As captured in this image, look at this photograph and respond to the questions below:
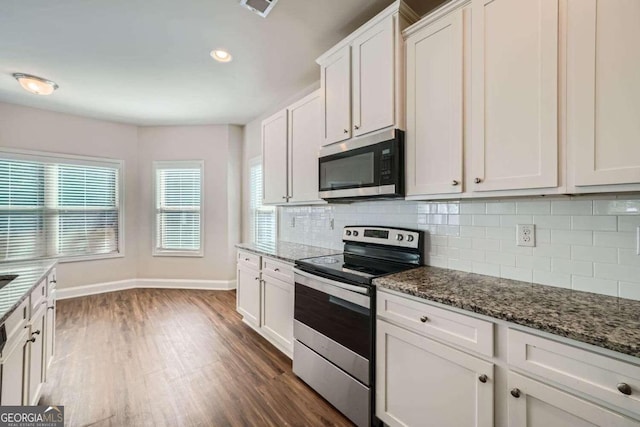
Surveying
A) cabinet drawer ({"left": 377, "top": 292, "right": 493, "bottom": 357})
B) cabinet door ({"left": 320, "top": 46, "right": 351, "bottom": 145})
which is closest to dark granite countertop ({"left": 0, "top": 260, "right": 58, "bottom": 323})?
cabinet drawer ({"left": 377, "top": 292, "right": 493, "bottom": 357})

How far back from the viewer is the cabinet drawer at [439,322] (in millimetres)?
1140

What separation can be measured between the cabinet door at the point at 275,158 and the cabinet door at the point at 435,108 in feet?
4.98

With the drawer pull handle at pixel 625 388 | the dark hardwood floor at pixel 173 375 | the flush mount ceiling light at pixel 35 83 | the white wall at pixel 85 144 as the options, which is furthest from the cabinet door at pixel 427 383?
the white wall at pixel 85 144

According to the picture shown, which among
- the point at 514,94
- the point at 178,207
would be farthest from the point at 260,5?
the point at 178,207

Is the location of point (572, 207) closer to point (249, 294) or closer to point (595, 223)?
point (595, 223)

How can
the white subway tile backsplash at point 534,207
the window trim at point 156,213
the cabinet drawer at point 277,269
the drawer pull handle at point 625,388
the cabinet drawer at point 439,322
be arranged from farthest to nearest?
1. the window trim at point 156,213
2. the cabinet drawer at point 277,269
3. the white subway tile backsplash at point 534,207
4. the cabinet drawer at point 439,322
5. the drawer pull handle at point 625,388

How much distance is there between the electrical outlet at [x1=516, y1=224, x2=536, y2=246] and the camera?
1.48m

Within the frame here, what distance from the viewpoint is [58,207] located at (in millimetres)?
4027

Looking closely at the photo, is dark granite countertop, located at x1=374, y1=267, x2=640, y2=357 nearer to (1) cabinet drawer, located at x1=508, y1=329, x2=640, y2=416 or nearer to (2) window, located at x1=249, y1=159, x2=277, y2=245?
(1) cabinet drawer, located at x1=508, y1=329, x2=640, y2=416

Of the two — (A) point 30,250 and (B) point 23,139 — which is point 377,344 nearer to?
(A) point 30,250

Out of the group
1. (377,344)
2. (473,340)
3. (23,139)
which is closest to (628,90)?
(473,340)

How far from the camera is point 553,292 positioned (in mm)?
1310

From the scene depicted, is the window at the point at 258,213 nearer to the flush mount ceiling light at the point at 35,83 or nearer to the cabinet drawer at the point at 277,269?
the cabinet drawer at the point at 277,269

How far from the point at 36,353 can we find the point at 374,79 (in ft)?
8.87
